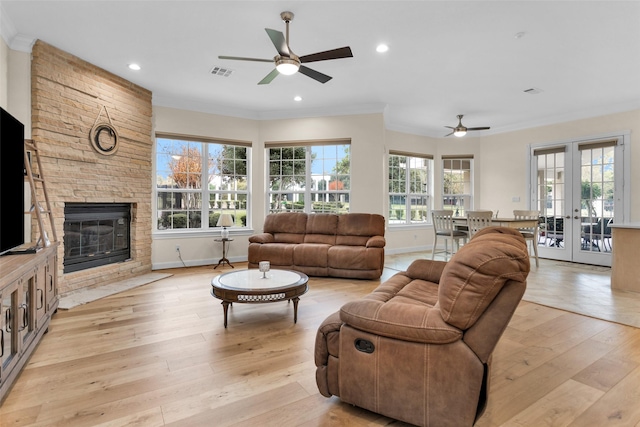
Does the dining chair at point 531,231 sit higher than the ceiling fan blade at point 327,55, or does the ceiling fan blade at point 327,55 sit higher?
the ceiling fan blade at point 327,55

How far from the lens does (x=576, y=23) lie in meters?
3.10

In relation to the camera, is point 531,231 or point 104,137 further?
point 531,231

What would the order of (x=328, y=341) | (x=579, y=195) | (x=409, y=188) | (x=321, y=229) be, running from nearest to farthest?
(x=328, y=341) < (x=321, y=229) < (x=579, y=195) < (x=409, y=188)

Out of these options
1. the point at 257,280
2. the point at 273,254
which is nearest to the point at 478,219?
the point at 273,254

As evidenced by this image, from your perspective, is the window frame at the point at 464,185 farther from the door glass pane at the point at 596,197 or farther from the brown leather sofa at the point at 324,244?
the brown leather sofa at the point at 324,244

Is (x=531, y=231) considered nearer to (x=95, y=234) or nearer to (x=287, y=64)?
(x=287, y=64)

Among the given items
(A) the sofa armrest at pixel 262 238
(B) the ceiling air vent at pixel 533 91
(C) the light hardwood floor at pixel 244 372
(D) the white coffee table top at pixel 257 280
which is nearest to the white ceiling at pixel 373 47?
(B) the ceiling air vent at pixel 533 91

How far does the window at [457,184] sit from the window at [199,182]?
4535 mm

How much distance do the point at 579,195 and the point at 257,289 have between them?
Answer: 621 centimetres

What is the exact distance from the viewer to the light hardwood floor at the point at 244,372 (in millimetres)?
1670

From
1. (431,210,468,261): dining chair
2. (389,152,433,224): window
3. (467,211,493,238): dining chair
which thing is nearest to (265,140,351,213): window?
(389,152,433,224): window

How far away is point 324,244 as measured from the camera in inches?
201

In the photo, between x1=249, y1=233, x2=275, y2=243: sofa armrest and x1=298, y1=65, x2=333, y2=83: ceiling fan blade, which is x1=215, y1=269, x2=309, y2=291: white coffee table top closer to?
x1=249, y1=233, x2=275, y2=243: sofa armrest

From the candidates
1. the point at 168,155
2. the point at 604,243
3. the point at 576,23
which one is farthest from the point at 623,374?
the point at 168,155
